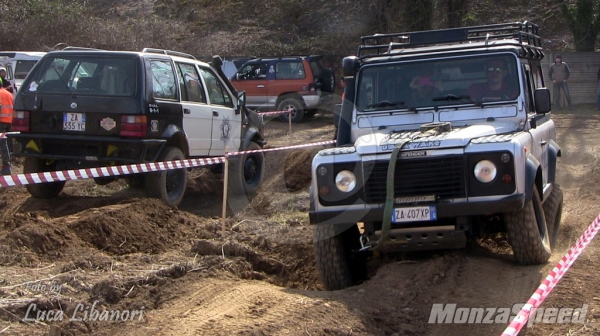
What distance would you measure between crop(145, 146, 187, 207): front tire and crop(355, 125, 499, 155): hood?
11.2ft

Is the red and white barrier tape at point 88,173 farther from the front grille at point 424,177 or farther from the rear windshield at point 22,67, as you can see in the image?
the rear windshield at point 22,67

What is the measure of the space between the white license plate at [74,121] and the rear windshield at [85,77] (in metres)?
0.29

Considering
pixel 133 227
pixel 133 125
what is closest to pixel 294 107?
pixel 133 125

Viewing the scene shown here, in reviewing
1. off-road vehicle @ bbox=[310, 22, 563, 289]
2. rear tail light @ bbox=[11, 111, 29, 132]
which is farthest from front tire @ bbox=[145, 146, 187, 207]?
off-road vehicle @ bbox=[310, 22, 563, 289]

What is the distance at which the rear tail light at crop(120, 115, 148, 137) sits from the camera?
880 centimetres

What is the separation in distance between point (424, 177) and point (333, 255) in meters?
1.06

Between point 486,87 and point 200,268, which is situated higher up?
point 486,87

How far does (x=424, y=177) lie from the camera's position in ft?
19.3

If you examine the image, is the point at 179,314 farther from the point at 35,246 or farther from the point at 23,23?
the point at 23,23

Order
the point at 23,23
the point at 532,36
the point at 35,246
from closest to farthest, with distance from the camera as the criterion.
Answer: the point at 35,246 → the point at 532,36 → the point at 23,23

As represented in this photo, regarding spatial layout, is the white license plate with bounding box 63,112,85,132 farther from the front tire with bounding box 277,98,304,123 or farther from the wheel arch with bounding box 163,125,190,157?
the front tire with bounding box 277,98,304,123

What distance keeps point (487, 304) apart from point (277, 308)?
1.64 meters

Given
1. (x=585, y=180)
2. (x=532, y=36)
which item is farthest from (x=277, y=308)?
(x=585, y=180)

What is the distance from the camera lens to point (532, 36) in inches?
326
